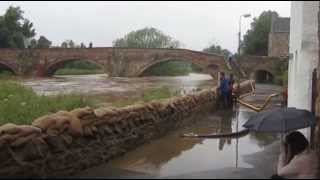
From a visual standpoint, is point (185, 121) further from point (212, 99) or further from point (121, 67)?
point (121, 67)

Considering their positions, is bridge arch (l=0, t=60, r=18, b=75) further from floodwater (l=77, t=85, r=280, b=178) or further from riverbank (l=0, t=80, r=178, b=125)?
floodwater (l=77, t=85, r=280, b=178)

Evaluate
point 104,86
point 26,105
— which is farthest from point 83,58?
point 26,105

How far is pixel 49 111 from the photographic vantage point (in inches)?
480

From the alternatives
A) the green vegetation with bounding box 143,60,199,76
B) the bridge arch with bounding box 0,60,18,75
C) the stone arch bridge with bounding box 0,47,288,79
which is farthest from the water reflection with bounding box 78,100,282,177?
the green vegetation with bounding box 143,60,199,76

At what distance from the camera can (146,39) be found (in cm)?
10131

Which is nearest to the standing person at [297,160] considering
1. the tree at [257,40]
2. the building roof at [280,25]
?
the building roof at [280,25]

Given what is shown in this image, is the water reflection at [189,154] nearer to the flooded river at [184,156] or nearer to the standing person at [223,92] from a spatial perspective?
the flooded river at [184,156]

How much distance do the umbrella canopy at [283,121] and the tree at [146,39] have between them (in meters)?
91.8

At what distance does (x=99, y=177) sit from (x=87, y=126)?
56.5 inches

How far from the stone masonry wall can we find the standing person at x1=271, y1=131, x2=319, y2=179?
3680mm

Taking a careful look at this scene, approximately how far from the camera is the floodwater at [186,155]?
9977 millimetres

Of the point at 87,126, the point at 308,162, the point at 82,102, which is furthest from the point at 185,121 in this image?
the point at 308,162

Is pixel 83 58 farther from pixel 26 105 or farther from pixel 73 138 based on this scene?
pixel 73 138

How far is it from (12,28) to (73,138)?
66864 millimetres
